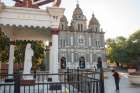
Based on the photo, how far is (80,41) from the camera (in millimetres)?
54906

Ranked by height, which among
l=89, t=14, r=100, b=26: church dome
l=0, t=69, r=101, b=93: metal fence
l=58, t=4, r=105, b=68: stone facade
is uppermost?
l=89, t=14, r=100, b=26: church dome

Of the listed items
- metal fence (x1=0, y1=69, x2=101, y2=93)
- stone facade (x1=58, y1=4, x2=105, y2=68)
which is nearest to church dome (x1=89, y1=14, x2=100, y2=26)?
stone facade (x1=58, y1=4, x2=105, y2=68)

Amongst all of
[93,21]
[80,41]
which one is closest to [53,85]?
[80,41]

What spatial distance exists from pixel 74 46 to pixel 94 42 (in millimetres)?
4903

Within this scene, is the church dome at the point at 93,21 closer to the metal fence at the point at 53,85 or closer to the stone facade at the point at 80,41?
the stone facade at the point at 80,41

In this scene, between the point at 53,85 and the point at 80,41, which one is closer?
the point at 53,85

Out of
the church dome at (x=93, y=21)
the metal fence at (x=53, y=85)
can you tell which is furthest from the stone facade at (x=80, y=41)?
the metal fence at (x=53, y=85)

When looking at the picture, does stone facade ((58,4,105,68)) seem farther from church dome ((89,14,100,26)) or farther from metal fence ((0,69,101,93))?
metal fence ((0,69,101,93))

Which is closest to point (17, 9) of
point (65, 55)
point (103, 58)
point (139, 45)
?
point (139, 45)

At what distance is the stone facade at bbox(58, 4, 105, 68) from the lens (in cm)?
5350

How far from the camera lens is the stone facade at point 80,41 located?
53.5 meters

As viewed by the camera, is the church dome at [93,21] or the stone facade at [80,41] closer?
the stone facade at [80,41]

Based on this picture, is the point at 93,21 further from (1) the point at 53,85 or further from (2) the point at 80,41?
(1) the point at 53,85

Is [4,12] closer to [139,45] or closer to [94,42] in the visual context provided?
[139,45]
